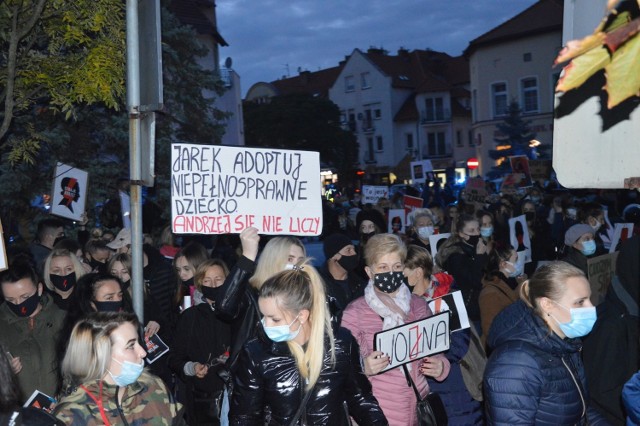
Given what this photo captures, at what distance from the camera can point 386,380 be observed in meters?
4.68

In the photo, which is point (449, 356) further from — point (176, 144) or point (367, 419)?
point (176, 144)

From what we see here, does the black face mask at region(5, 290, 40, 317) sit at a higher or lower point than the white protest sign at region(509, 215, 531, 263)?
lower

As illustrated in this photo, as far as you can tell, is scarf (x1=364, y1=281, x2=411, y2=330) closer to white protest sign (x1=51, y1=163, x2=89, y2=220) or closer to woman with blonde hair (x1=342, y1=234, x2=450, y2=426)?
woman with blonde hair (x1=342, y1=234, x2=450, y2=426)

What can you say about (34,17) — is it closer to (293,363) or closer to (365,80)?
(293,363)

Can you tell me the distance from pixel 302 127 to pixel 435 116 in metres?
14.0

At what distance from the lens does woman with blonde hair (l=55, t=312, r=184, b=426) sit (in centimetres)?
343

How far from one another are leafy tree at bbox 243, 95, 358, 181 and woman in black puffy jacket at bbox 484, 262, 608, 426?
5704 cm

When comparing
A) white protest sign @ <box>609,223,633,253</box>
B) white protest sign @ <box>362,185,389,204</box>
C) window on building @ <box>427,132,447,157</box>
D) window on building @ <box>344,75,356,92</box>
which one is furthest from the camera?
window on building @ <box>344,75,356,92</box>

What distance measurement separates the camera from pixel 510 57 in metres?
48.8

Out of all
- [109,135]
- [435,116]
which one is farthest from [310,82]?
→ [109,135]

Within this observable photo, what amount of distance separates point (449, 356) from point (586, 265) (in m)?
3.26

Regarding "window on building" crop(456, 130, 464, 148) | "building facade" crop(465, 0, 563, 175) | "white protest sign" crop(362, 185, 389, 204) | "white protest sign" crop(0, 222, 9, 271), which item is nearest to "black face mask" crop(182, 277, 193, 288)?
"white protest sign" crop(0, 222, 9, 271)

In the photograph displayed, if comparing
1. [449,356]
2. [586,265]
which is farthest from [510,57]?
[449,356]

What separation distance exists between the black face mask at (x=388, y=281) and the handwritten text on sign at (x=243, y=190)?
700 millimetres
